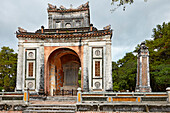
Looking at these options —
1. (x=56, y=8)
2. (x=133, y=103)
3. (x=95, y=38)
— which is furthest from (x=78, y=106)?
(x=56, y=8)

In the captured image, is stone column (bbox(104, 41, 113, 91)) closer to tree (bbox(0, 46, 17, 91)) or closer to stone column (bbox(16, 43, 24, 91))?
stone column (bbox(16, 43, 24, 91))

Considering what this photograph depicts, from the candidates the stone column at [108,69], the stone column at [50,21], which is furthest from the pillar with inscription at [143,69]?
the stone column at [50,21]

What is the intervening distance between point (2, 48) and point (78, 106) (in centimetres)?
2097

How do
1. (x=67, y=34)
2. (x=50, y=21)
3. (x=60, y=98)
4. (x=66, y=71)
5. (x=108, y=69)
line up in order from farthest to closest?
(x=50, y=21)
(x=66, y=71)
(x=67, y=34)
(x=108, y=69)
(x=60, y=98)

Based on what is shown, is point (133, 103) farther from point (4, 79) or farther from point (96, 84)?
point (4, 79)

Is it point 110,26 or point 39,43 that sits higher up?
point 110,26

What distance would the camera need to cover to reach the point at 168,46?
22.1 metres

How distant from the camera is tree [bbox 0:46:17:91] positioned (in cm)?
2377

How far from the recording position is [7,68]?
2489 centimetres

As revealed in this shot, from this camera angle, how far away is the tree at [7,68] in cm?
2377

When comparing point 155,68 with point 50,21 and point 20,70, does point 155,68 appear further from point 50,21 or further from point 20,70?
point 20,70

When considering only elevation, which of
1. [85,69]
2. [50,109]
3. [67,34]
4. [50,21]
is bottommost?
[50,109]

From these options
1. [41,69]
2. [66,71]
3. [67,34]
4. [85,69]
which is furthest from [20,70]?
[85,69]

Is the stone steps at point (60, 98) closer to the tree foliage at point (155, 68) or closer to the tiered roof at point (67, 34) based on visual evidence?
the tiered roof at point (67, 34)
